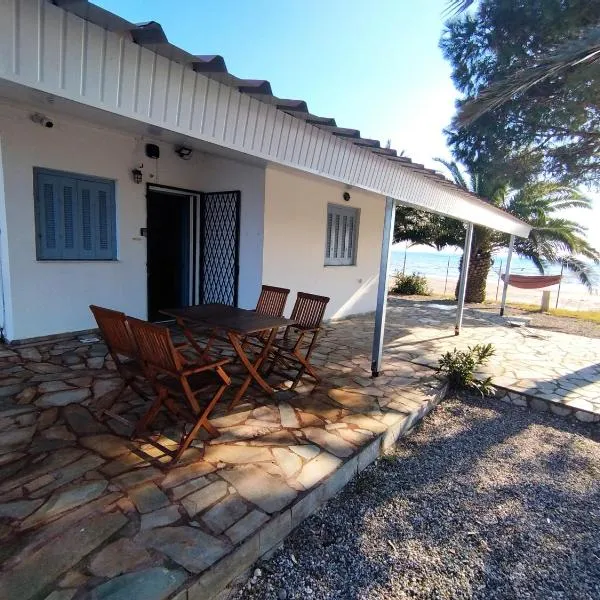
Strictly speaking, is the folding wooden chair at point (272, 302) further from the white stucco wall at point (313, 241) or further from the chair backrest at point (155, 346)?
the chair backrest at point (155, 346)

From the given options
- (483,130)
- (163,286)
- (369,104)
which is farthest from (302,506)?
(369,104)

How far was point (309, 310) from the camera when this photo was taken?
4184 mm

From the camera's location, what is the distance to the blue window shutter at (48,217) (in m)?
4.54

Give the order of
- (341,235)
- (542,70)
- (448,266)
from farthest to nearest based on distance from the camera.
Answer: (448,266), (341,235), (542,70)

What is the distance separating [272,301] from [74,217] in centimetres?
277

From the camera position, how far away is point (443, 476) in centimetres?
279

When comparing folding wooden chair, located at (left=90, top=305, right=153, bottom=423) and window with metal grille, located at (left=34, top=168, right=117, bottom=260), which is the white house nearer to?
window with metal grille, located at (left=34, top=168, right=117, bottom=260)

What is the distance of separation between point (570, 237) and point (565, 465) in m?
10.3

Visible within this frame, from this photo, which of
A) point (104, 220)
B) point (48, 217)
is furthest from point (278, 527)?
point (104, 220)

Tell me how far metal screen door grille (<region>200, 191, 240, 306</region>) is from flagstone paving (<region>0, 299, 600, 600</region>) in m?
2.25

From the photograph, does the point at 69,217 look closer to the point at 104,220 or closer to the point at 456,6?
the point at 104,220

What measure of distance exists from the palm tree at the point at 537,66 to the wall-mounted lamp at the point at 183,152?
3964mm

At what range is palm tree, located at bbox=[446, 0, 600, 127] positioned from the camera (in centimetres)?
396

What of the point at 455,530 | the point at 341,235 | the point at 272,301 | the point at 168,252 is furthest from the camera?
the point at 341,235
